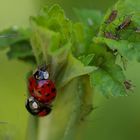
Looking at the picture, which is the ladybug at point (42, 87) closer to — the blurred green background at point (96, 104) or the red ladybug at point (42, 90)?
the red ladybug at point (42, 90)

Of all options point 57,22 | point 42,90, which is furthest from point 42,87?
point 57,22

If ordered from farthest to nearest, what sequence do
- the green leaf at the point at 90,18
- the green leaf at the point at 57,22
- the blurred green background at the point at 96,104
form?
the blurred green background at the point at 96,104
the green leaf at the point at 90,18
the green leaf at the point at 57,22

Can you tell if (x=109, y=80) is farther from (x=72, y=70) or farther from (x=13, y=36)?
(x=13, y=36)

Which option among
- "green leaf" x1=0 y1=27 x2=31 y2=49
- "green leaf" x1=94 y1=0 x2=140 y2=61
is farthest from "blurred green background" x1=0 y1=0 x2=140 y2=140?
"green leaf" x1=94 y1=0 x2=140 y2=61

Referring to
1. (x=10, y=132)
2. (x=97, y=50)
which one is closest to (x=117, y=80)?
(x=97, y=50)

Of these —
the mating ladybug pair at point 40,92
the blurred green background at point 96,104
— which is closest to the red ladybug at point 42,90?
the mating ladybug pair at point 40,92

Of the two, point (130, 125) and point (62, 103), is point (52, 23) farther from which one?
point (130, 125)
